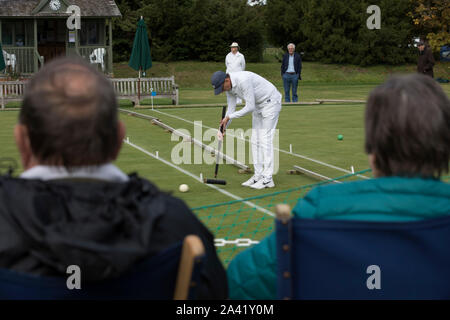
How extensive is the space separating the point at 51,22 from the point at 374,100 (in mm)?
34891

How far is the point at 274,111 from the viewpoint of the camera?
10633 mm

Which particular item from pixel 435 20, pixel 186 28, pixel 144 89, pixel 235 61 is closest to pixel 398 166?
pixel 235 61

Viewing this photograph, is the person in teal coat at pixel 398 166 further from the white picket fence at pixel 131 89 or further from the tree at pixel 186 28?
the tree at pixel 186 28

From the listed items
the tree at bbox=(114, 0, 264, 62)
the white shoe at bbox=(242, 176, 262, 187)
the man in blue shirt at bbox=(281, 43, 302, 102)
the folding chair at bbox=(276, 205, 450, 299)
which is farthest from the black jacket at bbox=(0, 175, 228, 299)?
the tree at bbox=(114, 0, 264, 62)

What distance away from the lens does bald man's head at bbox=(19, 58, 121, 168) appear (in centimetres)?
220

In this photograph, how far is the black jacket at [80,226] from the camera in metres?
2.00

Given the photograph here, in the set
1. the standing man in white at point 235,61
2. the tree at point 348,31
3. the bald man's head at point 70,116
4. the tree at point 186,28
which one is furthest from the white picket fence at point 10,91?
the tree at point 348,31

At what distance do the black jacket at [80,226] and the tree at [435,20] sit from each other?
45.3 m

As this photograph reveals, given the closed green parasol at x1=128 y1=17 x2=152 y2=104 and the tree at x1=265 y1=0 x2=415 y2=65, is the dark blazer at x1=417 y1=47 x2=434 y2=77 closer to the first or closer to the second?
the closed green parasol at x1=128 y1=17 x2=152 y2=104

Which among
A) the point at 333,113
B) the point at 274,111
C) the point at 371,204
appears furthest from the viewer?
the point at 333,113

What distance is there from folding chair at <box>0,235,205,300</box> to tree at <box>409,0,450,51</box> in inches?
1781

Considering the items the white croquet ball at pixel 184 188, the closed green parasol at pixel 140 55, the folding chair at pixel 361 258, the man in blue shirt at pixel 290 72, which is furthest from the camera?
the man in blue shirt at pixel 290 72
